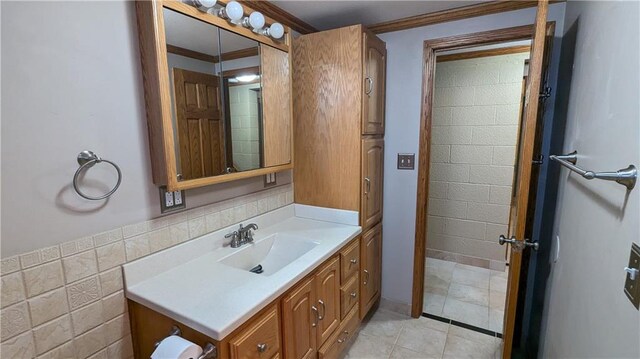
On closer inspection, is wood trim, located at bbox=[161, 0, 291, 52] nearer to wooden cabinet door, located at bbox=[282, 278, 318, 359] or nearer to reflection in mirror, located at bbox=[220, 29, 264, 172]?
reflection in mirror, located at bbox=[220, 29, 264, 172]

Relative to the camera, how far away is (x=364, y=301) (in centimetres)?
211

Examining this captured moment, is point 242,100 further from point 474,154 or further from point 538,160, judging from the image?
point 474,154

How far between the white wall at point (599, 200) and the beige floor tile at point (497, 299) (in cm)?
113

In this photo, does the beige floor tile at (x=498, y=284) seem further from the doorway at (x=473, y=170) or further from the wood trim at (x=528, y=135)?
the wood trim at (x=528, y=135)

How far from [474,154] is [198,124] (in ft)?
8.81

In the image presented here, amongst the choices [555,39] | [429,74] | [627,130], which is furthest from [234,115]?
[555,39]

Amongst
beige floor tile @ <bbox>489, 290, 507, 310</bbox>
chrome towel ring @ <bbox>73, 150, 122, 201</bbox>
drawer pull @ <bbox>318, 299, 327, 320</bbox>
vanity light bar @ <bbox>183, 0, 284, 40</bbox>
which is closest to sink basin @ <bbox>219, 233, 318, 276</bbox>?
drawer pull @ <bbox>318, 299, 327, 320</bbox>

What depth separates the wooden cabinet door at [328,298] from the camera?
5.08 ft

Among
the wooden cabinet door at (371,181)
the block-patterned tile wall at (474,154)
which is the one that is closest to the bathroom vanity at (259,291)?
the wooden cabinet door at (371,181)

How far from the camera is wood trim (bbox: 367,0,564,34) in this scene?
69.2 inches

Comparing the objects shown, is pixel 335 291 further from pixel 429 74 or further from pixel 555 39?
pixel 555 39

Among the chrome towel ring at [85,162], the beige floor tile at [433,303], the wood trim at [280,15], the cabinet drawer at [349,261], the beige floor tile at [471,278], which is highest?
the wood trim at [280,15]

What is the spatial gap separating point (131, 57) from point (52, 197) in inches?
23.0

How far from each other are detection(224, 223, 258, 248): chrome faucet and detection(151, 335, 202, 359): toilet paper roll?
0.64 metres
